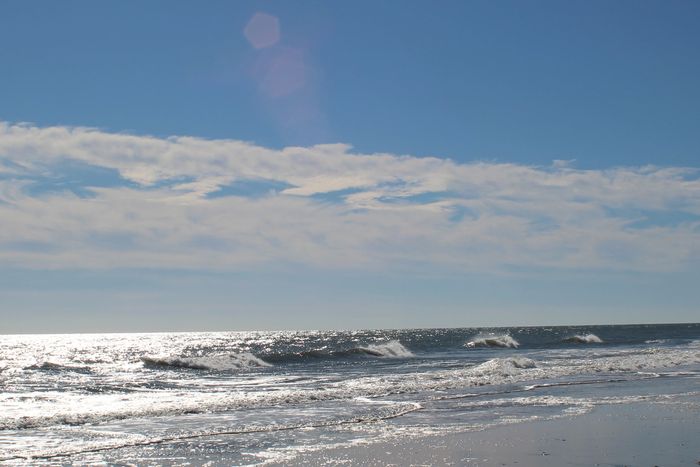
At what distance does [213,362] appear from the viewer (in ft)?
159

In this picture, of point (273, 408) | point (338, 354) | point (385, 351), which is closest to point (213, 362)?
point (338, 354)

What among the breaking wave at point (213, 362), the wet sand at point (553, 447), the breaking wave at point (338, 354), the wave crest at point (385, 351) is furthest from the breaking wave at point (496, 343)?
the wet sand at point (553, 447)

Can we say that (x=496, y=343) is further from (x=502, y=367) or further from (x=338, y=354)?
(x=502, y=367)

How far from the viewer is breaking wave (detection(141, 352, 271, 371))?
47844 millimetres

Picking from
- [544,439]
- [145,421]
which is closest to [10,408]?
[145,421]

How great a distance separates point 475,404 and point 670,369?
60.2 feet

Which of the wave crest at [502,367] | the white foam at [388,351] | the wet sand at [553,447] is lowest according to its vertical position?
the wet sand at [553,447]

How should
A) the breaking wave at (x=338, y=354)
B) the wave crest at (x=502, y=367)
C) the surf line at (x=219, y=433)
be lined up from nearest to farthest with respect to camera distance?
the surf line at (x=219, y=433) < the wave crest at (x=502, y=367) < the breaking wave at (x=338, y=354)

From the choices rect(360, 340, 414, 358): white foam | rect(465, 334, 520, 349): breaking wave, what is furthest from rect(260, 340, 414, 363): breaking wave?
rect(465, 334, 520, 349): breaking wave

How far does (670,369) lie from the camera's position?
3434cm

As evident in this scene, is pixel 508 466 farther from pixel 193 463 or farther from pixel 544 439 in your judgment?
pixel 193 463

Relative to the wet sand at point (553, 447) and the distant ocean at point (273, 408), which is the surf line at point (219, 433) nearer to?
the distant ocean at point (273, 408)

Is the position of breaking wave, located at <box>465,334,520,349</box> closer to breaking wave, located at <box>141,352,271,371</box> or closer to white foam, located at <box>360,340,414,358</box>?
white foam, located at <box>360,340,414,358</box>

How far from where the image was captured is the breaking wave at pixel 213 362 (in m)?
47.8
